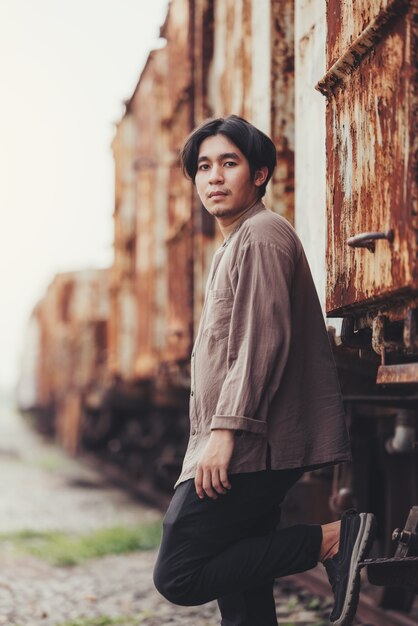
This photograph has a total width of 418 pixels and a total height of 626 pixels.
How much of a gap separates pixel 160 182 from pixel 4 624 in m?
6.15

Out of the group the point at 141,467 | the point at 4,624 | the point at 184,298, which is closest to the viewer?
the point at 4,624

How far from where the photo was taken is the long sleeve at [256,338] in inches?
105

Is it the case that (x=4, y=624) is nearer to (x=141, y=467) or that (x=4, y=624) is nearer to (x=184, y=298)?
(x=184, y=298)

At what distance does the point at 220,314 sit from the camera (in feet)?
9.30


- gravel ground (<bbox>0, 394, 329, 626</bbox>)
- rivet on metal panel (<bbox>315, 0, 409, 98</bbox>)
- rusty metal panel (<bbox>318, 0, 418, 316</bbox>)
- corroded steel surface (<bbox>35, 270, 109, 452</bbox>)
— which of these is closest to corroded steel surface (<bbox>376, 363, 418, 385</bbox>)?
rusty metal panel (<bbox>318, 0, 418, 316</bbox>)

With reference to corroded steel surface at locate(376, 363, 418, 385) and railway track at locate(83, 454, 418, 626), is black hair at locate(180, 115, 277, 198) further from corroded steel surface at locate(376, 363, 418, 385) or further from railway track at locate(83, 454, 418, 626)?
railway track at locate(83, 454, 418, 626)

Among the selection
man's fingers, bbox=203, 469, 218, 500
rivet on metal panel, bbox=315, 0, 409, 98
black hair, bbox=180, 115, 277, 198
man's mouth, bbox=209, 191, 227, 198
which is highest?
rivet on metal panel, bbox=315, 0, 409, 98

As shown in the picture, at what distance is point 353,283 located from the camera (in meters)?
2.93

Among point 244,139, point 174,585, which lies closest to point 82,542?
point 174,585

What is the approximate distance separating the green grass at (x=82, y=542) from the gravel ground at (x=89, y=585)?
5.6 inches

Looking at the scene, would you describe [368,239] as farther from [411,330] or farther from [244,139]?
[244,139]

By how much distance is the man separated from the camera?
8.82 feet

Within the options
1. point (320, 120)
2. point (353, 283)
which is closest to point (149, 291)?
point (320, 120)

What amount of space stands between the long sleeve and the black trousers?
7.5 inches
